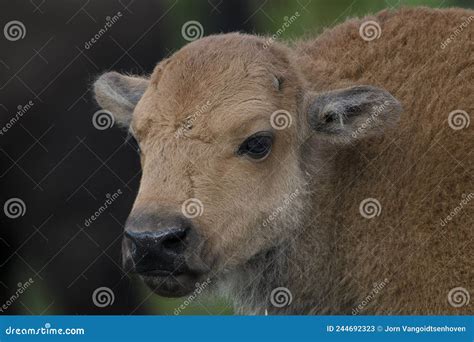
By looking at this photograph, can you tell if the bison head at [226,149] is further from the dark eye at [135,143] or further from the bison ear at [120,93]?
the bison ear at [120,93]

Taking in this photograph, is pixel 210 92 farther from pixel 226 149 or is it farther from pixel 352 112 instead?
pixel 352 112

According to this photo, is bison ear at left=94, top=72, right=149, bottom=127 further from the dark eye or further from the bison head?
the bison head

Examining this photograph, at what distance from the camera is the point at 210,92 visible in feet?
24.9

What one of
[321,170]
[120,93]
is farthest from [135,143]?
[321,170]

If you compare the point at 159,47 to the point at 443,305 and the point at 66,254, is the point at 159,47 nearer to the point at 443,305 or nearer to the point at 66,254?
the point at 66,254

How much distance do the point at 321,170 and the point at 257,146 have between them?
2.58ft

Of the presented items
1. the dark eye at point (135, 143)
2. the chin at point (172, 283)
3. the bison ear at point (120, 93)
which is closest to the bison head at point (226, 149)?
the chin at point (172, 283)

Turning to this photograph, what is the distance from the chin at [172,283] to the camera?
7230 mm

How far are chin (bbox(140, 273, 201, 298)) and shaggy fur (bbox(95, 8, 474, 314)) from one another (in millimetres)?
183

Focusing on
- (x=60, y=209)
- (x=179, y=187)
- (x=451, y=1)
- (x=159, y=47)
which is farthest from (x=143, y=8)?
(x=179, y=187)

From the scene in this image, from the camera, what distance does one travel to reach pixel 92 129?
1131cm

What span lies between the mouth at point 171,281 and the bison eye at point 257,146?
3.17 feet

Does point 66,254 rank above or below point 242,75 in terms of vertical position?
below

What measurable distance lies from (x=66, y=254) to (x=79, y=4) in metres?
2.83
